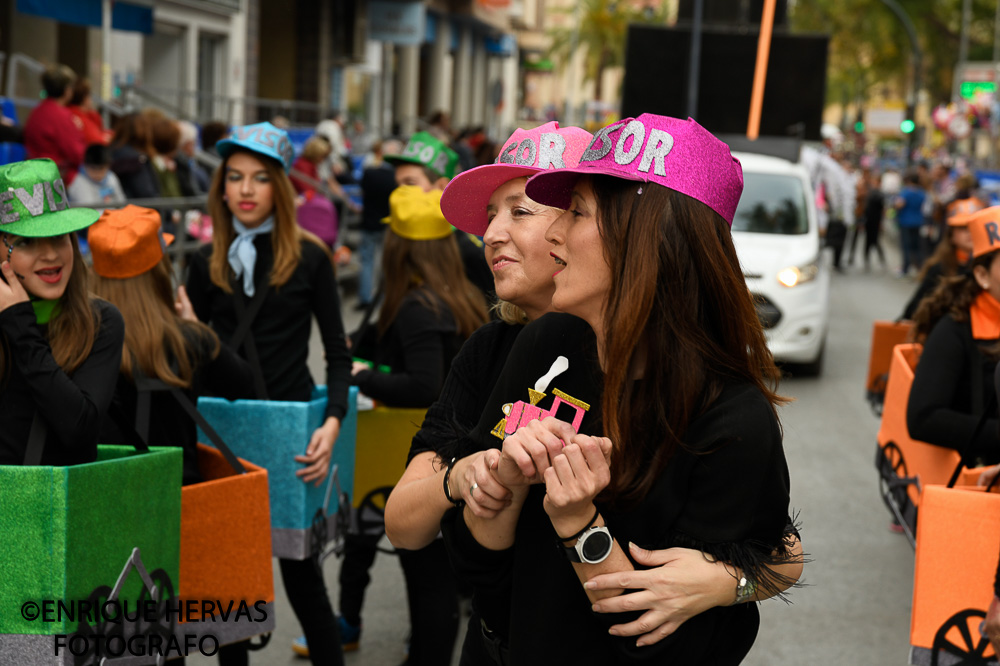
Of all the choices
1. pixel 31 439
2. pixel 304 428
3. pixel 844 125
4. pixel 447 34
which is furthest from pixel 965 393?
pixel 844 125

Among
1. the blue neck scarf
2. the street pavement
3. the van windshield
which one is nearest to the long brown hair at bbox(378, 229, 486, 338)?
the blue neck scarf

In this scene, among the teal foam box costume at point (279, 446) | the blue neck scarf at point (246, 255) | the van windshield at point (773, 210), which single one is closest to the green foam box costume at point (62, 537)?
the teal foam box costume at point (279, 446)

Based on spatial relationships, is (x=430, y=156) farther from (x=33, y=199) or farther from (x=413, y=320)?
(x=33, y=199)

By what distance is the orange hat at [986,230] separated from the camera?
4.01 m

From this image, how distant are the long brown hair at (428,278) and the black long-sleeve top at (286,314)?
0.23 metres

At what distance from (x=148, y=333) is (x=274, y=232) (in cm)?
92

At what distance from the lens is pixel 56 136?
10000 millimetres

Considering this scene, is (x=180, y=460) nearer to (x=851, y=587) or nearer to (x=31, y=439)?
(x=31, y=439)

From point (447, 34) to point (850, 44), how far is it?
2991cm

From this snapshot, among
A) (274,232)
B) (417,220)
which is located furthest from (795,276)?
(274,232)

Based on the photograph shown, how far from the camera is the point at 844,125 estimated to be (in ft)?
347

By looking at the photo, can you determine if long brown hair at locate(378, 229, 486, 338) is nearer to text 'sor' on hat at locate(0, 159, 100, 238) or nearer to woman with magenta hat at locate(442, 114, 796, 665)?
text 'sor' on hat at locate(0, 159, 100, 238)

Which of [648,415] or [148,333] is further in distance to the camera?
[148,333]

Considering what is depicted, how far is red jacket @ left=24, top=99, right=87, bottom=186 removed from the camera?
394 inches
